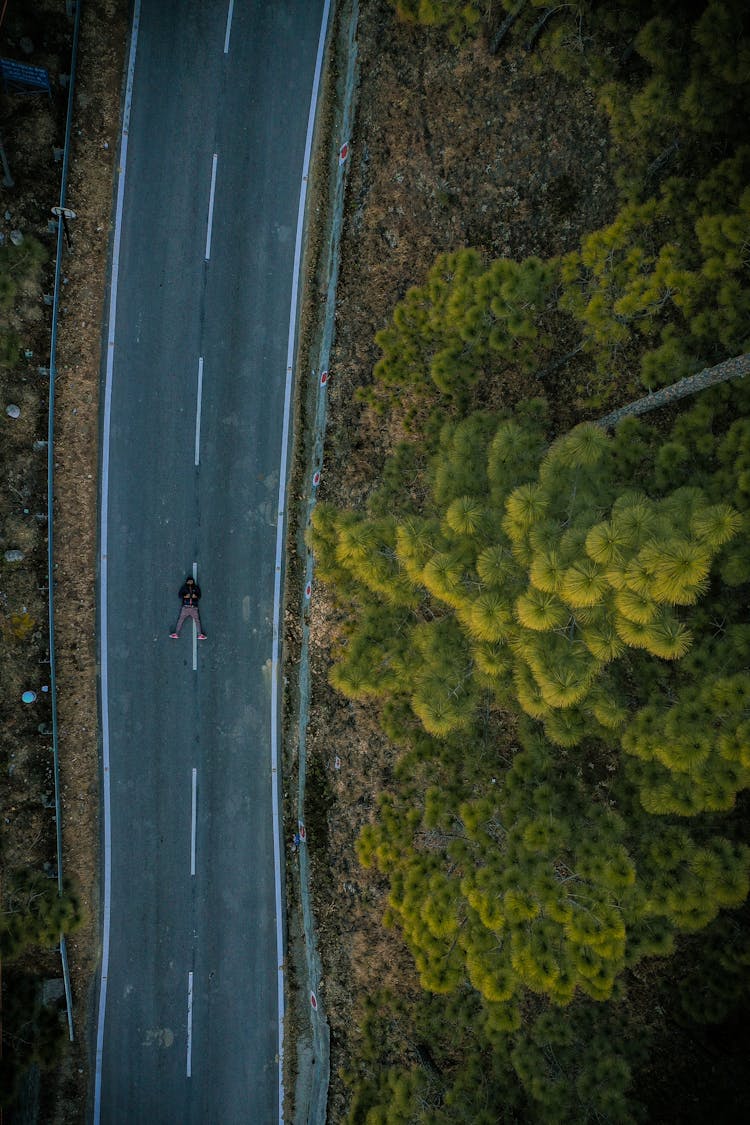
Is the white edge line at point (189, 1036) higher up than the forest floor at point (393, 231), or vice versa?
the forest floor at point (393, 231)

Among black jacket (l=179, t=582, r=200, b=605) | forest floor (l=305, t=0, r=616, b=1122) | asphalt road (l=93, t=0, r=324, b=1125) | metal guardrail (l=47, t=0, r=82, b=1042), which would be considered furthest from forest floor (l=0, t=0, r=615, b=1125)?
black jacket (l=179, t=582, r=200, b=605)

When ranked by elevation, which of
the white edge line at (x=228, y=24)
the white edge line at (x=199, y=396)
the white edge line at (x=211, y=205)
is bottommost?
the white edge line at (x=199, y=396)

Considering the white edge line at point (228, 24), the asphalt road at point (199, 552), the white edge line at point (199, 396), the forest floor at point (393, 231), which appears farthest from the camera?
the white edge line at point (199, 396)

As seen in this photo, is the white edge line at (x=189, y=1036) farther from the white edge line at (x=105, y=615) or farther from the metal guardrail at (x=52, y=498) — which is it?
the metal guardrail at (x=52, y=498)

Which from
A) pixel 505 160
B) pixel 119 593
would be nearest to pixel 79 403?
pixel 119 593

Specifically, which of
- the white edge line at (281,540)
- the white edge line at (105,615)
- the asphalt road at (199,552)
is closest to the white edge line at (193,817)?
the asphalt road at (199,552)
